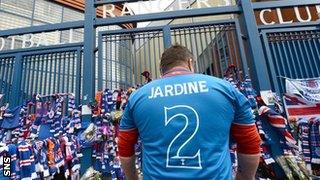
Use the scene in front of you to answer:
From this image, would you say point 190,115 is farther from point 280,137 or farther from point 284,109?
point 284,109

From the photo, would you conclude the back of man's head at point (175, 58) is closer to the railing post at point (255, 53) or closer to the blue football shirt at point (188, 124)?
the blue football shirt at point (188, 124)

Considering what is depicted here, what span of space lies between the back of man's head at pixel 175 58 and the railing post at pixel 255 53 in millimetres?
3499

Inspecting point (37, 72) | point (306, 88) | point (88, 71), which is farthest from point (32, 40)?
point (306, 88)

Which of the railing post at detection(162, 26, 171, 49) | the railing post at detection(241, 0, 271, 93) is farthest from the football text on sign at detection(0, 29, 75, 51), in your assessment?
the railing post at detection(241, 0, 271, 93)

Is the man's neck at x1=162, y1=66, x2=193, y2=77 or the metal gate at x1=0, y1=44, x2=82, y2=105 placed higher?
the metal gate at x1=0, y1=44, x2=82, y2=105

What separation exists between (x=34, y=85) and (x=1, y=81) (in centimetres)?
75

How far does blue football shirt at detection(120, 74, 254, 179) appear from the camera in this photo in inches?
57.3

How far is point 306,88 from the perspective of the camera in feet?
16.7

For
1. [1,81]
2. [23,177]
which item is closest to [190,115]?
[23,177]

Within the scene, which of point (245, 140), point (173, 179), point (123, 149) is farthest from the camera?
point (123, 149)

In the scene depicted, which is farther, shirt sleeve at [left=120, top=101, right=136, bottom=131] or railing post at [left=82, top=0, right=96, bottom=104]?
railing post at [left=82, top=0, right=96, bottom=104]

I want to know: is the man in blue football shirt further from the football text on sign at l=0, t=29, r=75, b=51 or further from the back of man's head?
the football text on sign at l=0, t=29, r=75, b=51

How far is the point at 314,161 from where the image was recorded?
4.32 m

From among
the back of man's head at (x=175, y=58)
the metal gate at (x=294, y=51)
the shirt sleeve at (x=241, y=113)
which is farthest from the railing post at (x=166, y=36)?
the shirt sleeve at (x=241, y=113)
